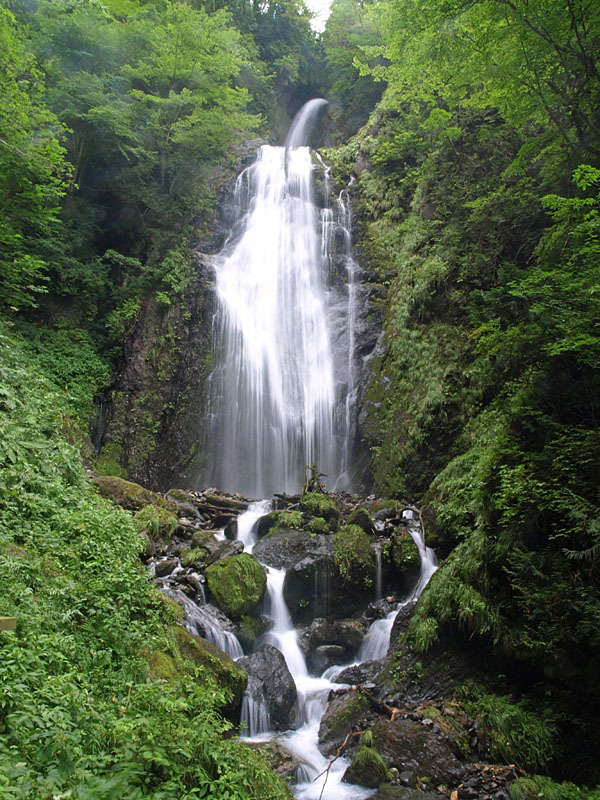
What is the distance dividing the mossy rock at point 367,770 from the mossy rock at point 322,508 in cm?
469

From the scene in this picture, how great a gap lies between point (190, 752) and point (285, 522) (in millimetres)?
6595

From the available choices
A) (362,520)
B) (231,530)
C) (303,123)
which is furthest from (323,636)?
(303,123)

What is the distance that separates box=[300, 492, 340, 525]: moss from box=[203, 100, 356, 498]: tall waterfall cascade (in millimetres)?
2659

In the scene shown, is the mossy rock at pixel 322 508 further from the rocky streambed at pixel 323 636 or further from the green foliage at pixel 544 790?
the green foliage at pixel 544 790

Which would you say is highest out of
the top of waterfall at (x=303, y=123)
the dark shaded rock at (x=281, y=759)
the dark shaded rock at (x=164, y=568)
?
the top of waterfall at (x=303, y=123)

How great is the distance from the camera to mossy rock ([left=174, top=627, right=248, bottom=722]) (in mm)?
4996

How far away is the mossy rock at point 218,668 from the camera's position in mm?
4996

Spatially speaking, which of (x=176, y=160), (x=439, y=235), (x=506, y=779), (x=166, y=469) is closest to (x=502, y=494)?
(x=506, y=779)

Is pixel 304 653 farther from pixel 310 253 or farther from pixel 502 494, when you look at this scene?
pixel 310 253

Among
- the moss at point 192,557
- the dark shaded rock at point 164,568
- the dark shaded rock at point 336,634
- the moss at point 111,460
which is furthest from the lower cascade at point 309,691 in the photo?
the moss at point 111,460

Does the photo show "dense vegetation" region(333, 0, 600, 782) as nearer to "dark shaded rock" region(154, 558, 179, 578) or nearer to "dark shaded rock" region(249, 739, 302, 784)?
"dark shaded rock" region(249, 739, 302, 784)

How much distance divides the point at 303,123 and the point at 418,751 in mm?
29909

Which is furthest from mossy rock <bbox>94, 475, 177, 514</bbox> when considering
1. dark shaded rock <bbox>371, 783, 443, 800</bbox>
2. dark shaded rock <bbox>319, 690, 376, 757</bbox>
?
dark shaded rock <bbox>371, 783, 443, 800</bbox>

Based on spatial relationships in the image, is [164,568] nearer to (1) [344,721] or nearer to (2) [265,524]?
(2) [265,524]
